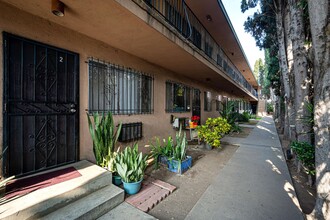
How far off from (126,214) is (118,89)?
277 cm

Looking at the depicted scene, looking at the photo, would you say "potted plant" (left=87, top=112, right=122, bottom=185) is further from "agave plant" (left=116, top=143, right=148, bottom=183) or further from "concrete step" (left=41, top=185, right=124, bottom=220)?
"concrete step" (left=41, top=185, right=124, bottom=220)

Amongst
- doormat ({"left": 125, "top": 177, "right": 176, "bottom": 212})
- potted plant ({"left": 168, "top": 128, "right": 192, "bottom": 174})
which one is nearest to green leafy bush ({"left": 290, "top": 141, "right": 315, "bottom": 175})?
potted plant ({"left": 168, "top": 128, "right": 192, "bottom": 174})

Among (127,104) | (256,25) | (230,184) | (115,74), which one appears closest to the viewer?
(230,184)

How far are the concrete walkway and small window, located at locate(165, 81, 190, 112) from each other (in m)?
2.82

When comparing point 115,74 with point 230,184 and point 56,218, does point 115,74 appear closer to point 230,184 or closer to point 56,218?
point 56,218

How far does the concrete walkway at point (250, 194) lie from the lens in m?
2.26

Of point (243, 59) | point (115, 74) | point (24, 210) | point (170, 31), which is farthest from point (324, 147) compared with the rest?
point (243, 59)

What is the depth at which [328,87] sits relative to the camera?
6.15ft

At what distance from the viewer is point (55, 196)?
77.2 inches

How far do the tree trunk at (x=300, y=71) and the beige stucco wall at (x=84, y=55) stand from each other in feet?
12.4

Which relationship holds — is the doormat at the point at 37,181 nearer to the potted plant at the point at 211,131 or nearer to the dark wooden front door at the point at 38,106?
the dark wooden front door at the point at 38,106

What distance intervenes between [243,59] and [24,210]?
45.5 ft

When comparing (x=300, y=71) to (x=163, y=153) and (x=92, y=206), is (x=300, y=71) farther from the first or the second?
(x=92, y=206)

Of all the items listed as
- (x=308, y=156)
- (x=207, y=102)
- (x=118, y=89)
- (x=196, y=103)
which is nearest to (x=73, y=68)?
(x=118, y=89)
